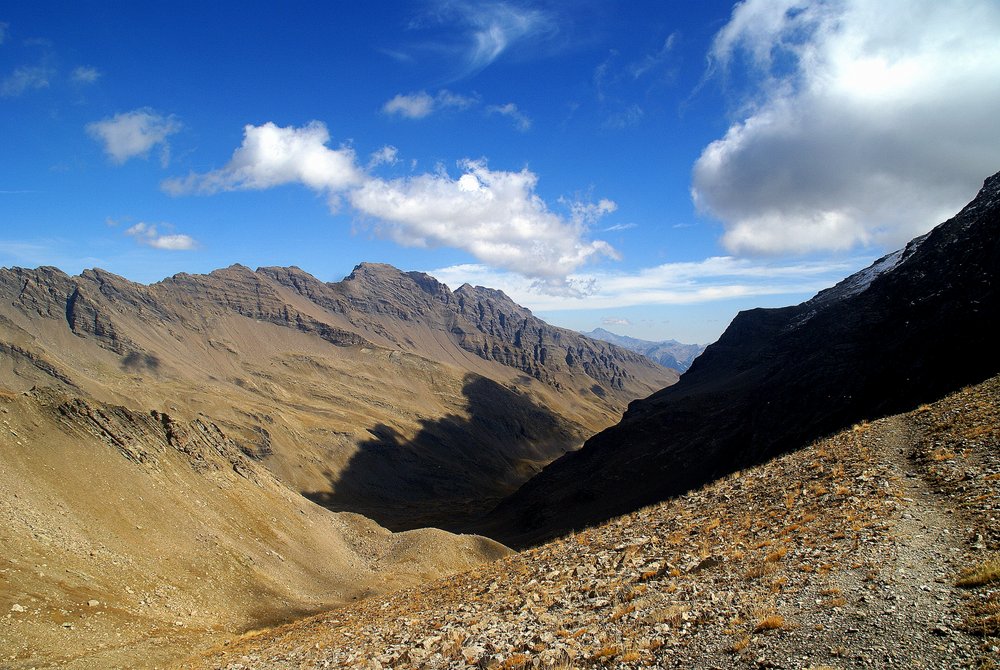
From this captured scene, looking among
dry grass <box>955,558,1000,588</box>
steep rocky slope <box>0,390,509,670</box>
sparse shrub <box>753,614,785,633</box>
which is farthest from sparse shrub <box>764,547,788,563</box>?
steep rocky slope <box>0,390,509,670</box>

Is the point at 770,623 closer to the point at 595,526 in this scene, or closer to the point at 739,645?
the point at 739,645

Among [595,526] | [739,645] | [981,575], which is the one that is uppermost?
[981,575]

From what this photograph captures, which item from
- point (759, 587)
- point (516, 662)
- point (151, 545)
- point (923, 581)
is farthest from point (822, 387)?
point (151, 545)

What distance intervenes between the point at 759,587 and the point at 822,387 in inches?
2075

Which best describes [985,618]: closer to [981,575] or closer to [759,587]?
[981,575]

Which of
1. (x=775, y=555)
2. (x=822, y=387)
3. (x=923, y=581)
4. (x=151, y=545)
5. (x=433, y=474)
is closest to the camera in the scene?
(x=923, y=581)

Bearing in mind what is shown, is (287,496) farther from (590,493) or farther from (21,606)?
(590,493)

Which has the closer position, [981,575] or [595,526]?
[981,575]

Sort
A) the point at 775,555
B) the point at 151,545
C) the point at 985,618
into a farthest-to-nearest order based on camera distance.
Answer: the point at 151,545 < the point at 775,555 < the point at 985,618

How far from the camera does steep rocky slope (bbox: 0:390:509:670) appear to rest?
21.3 metres

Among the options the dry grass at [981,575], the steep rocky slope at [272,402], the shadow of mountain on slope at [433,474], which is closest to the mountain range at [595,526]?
the dry grass at [981,575]

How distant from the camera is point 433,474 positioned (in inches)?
5305

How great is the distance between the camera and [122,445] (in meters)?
38.3

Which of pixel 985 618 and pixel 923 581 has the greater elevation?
pixel 985 618
